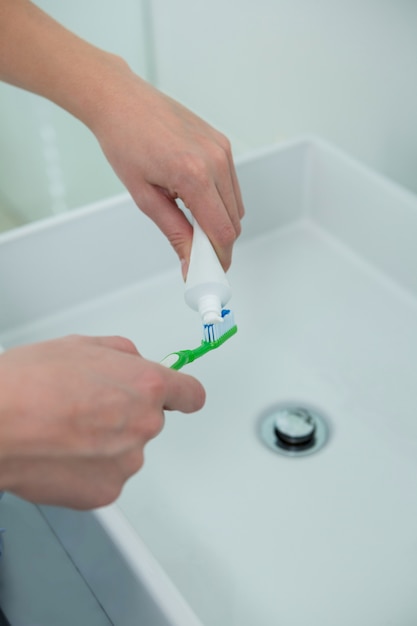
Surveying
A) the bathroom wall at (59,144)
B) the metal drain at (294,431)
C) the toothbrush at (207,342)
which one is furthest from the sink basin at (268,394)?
the bathroom wall at (59,144)

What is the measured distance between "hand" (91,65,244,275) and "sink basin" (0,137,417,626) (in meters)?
0.12

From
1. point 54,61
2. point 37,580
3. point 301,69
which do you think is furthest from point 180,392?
point 301,69

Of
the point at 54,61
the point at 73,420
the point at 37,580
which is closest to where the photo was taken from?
the point at 73,420

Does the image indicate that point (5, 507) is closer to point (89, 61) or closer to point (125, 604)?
point (125, 604)

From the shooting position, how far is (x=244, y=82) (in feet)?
3.28

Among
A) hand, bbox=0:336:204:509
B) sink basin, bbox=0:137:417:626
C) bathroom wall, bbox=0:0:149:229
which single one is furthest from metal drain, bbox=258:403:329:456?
bathroom wall, bbox=0:0:149:229

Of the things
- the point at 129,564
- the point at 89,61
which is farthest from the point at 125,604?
the point at 89,61

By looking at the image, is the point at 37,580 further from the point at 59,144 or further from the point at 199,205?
the point at 59,144

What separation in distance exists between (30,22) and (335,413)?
422 mm

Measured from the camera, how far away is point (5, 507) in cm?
59

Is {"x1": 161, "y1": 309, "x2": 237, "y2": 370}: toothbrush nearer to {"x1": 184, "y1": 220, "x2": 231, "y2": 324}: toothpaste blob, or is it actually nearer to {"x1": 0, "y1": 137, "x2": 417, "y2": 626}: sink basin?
{"x1": 184, "y1": 220, "x2": 231, "y2": 324}: toothpaste blob

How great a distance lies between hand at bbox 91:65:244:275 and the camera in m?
0.59

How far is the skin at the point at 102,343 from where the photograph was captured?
0.37 meters

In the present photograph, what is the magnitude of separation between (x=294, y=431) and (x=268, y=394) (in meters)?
0.05
